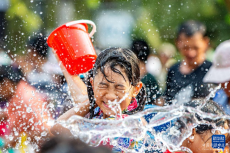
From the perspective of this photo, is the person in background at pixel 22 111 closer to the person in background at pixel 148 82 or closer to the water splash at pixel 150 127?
the water splash at pixel 150 127

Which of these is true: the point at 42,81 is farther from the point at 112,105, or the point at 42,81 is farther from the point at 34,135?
the point at 112,105

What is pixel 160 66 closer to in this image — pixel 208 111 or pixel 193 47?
pixel 193 47

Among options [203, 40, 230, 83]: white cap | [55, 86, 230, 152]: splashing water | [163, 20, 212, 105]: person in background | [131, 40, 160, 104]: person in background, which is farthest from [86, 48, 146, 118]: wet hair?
[203, 40, 230, 83]: white cap

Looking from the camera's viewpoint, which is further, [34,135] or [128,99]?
Result: [34,135]

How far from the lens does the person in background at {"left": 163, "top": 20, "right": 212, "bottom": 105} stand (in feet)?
9.30

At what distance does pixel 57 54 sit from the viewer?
246cm

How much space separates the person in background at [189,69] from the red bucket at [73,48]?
2.86 feet

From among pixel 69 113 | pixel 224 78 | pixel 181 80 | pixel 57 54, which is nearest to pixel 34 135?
pixel 69 113

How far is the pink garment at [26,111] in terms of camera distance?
2.48 meters

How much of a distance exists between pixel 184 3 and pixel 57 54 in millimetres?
3252

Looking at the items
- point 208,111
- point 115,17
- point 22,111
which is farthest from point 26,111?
point 115,17

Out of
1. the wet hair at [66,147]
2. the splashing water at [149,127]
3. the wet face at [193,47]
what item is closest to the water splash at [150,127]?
the splashing water at [149,127]

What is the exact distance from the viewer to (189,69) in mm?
2990

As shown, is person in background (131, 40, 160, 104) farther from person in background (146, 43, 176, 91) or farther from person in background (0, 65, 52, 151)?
person in background (0, 65, 52, 151)
